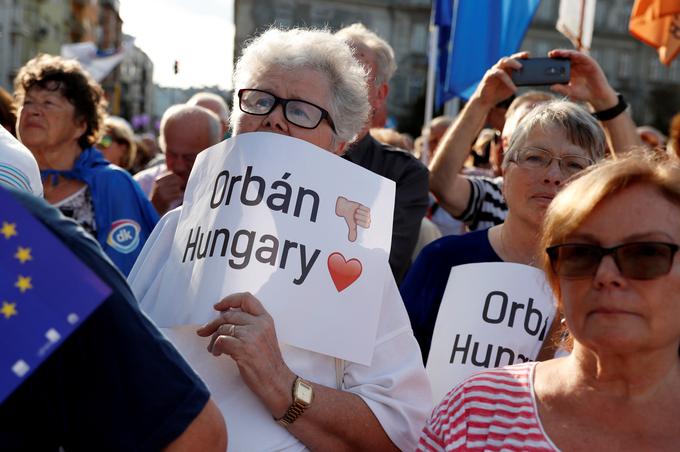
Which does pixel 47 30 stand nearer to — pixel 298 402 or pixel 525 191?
pixel 525 191

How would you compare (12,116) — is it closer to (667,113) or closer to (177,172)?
(177,172)

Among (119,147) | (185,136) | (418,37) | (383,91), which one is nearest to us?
(383,91)

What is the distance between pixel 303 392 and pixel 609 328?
0.77 metres

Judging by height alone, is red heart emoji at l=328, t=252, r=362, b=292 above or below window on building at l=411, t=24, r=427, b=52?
above

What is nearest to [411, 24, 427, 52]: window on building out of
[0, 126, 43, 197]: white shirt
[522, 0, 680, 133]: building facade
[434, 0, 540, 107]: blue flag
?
[522, 0, 680, 133]: building facade

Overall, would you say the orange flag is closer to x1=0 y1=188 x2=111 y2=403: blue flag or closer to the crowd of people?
the crowd of people

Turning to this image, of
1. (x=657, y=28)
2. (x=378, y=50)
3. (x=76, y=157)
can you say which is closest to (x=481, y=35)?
(x=657, y=28)

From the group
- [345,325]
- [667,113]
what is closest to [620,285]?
[345,325]

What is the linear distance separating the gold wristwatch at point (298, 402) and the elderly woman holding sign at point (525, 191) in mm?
860

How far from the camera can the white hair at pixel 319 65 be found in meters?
2.82

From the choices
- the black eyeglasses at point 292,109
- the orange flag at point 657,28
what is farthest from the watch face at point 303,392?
the orange flag at point 657,28

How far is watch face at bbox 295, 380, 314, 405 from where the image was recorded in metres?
2.34

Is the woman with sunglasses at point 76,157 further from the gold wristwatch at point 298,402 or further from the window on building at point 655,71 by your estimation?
the window on building at point 655,71

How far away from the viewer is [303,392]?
92.7 inches
